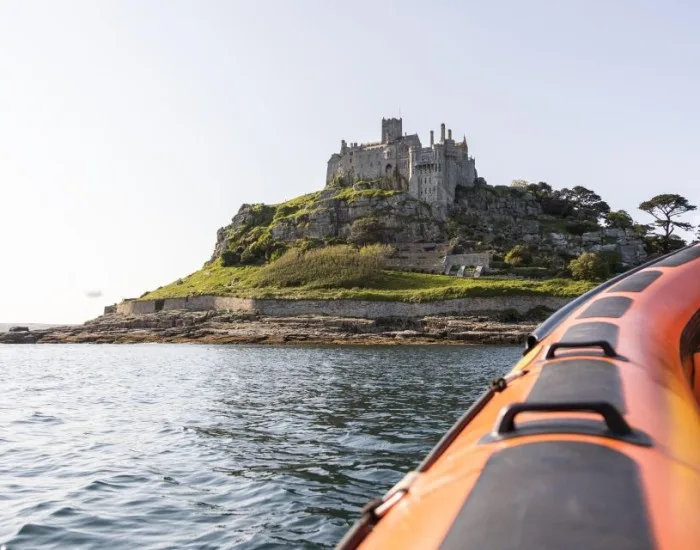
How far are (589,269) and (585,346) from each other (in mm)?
73305

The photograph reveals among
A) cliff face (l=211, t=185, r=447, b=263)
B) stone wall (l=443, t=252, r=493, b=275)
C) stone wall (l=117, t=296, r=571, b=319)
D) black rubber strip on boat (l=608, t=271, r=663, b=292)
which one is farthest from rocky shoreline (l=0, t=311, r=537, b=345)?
black rubber strip on boat (l=608, t=271, r=663, b=292)

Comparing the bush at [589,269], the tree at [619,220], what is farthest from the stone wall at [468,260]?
the tree at [619,220]

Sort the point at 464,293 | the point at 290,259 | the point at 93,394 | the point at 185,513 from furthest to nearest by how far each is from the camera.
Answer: the point at 290,259 → the point at 464,293 → the point at 93,394 → the point at 185,513

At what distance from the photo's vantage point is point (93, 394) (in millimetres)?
22016

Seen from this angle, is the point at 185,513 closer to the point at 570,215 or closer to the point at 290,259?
the point at 290,259

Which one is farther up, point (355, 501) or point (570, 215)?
point (570, 215)

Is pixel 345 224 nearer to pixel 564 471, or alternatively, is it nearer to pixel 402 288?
pixel 402 288

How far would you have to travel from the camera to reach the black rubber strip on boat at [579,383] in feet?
11.7

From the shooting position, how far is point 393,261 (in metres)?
90.4

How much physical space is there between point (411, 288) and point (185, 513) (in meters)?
66.2

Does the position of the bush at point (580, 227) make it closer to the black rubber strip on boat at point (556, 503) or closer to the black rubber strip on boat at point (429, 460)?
the black rubber strip on boat at point (429, 460)

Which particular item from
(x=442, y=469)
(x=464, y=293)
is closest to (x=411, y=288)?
(x=464, y=293)

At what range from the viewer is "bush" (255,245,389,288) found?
3056 inches

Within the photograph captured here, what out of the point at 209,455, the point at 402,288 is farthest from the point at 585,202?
the point at 209,455
